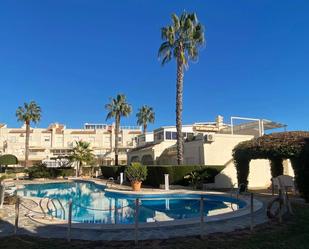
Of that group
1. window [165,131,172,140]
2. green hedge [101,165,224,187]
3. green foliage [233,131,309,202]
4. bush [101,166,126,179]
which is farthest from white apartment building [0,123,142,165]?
green foliage [233,131,309,202]

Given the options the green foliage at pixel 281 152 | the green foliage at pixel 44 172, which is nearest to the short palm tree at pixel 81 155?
the green foliage at pixel 44 172

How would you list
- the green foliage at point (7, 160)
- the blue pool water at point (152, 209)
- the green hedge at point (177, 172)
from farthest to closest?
the green foliage at point (7, 160) < the green hedge at point (177, 172) < the blue pool water at point (152, 209)

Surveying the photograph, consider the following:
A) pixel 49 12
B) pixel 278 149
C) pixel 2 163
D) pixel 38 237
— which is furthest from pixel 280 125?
pixel 2 163

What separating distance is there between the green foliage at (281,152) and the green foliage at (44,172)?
33319 mm

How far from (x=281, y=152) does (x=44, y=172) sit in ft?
124

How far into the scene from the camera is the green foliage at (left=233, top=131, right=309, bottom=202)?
49.9 feet

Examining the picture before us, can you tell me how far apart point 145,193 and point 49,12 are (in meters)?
14.6

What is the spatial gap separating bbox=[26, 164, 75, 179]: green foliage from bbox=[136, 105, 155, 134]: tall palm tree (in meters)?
24.9

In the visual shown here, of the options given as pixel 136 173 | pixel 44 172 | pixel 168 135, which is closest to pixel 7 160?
pixel 44 172

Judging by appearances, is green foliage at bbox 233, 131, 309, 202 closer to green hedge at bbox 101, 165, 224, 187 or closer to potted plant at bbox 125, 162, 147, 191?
green hedge at bbox 101, 165, 224, 187

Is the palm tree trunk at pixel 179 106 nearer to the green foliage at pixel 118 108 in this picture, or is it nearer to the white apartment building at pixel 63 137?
the green foliage at pixel 118 108

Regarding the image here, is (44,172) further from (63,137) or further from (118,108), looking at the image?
(63,137)

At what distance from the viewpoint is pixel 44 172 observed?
1785 inches

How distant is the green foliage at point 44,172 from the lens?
146 feet
